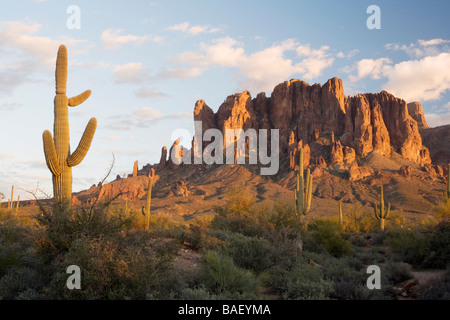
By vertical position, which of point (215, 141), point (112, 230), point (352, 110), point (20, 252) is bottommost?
point (20, 252)

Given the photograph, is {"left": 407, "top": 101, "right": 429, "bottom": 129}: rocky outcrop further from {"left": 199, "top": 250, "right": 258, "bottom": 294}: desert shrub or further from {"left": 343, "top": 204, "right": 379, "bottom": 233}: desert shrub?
{"left": 199, "top": 250, "right": 258, "bottom": 294}: desert shrub

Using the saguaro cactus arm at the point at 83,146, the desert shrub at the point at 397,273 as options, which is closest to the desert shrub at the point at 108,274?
the saguaro cactus arm at the point at 83,146

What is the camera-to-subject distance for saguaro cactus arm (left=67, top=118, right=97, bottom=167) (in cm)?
1054

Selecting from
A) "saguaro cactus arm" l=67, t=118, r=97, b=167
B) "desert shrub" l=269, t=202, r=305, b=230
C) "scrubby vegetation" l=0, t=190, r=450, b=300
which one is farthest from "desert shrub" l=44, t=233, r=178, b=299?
"desert shrub" l=269, t=202, r=305, b=230

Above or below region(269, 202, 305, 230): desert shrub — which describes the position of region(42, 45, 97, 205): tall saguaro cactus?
above

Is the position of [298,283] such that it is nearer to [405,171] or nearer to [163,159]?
[405,171]

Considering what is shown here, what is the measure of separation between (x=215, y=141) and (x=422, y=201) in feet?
193

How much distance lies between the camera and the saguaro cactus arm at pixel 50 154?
34.1 feet

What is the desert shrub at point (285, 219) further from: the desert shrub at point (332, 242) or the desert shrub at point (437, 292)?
the desert shrub at point (437, 292)

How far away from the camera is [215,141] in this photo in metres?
107

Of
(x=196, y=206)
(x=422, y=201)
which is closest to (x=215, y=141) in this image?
(x=196, y=206)

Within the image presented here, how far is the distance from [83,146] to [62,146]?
2.55 ft

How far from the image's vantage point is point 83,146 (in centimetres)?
1052
